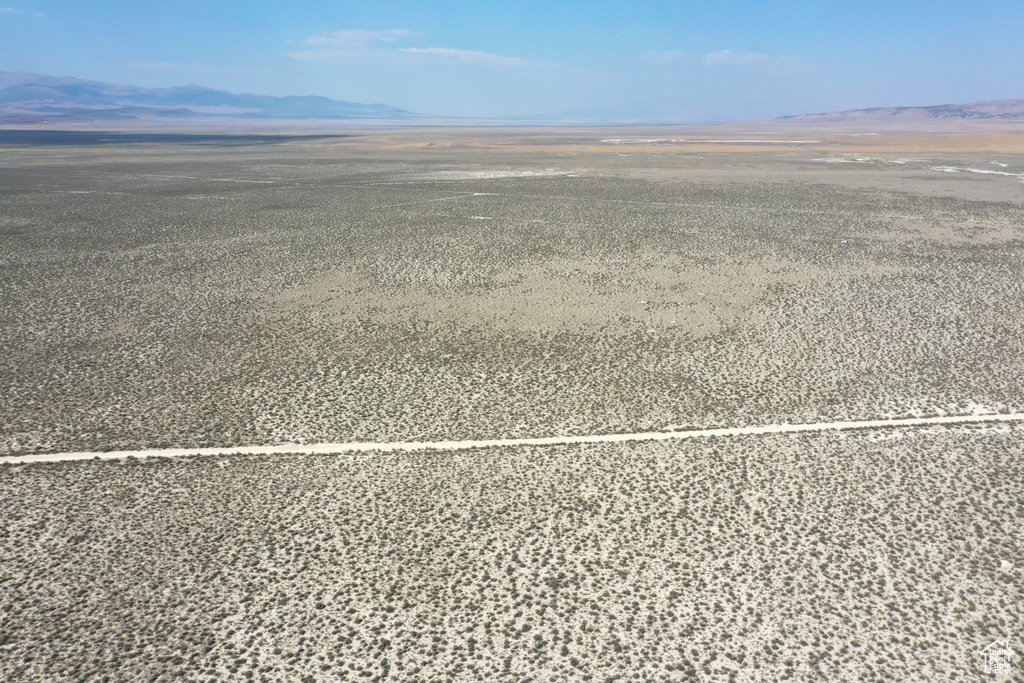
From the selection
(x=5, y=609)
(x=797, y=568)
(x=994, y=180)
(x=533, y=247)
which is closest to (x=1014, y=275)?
(x=533, y=247)

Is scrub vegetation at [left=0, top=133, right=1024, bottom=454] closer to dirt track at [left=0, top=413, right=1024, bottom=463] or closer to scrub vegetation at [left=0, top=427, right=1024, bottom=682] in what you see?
dirt track at [left=0, top=413, right=1024, bottom=463]

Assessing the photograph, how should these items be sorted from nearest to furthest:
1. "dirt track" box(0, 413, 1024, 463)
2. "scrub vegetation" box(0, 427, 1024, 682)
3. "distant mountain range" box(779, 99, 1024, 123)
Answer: "scrub vegetation" box(0, 427, 1024, 682), "dirt track" box(0, 413, 1024, 463), "distant mountain range" box(779, 99, 1024, 123)

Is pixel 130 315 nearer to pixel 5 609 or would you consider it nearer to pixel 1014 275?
pixel 5 609

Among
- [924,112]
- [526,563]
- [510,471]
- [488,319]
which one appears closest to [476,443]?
[510,471]

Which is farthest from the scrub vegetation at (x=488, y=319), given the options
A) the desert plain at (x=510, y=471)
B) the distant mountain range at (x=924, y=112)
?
the distant mountain range at (x=924, y=112)

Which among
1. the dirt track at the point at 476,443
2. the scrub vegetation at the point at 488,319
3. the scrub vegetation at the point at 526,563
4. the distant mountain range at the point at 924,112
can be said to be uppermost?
the distant mountain range at the point at 924,112

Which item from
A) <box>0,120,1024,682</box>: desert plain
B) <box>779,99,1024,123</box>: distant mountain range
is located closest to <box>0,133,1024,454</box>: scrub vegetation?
<box>0,120,1024,682</box>: desert plain

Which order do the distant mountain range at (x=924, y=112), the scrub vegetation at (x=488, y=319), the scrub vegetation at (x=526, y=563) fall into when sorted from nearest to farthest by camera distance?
the scrub vegetation at (x=526, y=563) → the scrub vegetation at (x=488, y=319) → the distant mountain range at (x=924, y=112)

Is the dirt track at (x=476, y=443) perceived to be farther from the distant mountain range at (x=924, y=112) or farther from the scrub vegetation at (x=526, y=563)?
the distant mountain range at (x=924, y=112)

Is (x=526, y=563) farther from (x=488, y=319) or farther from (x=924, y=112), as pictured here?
(x=924, y=112)

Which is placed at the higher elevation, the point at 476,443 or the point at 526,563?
the point at 476,443
